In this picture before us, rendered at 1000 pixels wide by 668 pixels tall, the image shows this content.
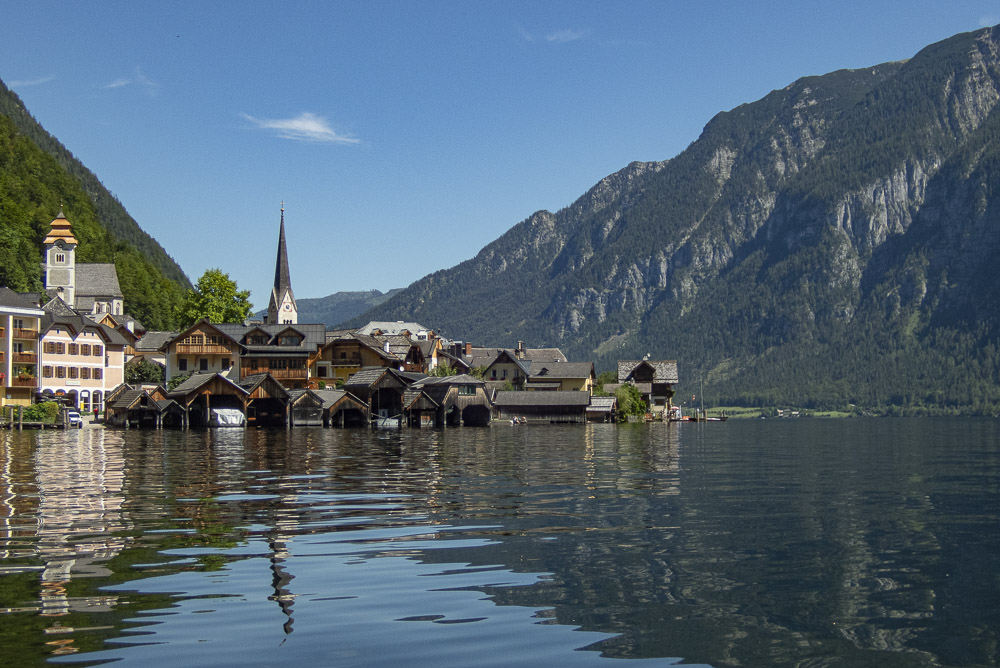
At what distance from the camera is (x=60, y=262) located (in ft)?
518

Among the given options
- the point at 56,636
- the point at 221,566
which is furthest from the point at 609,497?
the point at 56,636

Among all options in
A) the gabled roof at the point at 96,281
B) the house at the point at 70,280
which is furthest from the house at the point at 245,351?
the gabled roof at the point at 96,281

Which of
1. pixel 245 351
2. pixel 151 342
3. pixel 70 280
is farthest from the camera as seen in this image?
pixel 70 280

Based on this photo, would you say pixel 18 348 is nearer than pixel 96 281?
Yes

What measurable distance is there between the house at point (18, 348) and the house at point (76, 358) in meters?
1.13

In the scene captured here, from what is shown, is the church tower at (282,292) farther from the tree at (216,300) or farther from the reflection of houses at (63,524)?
the reflection of houses at (63,524)

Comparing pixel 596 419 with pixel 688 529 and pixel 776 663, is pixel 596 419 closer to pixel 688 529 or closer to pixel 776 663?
pixel 688 529

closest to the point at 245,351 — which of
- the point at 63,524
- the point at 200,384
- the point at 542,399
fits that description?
the point at 200,384

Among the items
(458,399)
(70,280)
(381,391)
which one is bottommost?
(458,399)

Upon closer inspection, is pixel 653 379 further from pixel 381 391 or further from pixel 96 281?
pixel 96 281

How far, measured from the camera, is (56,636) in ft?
38.2

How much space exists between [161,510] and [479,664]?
15348 millimetres

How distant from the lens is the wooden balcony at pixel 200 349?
406 ft

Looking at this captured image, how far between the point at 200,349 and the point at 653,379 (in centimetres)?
8210
